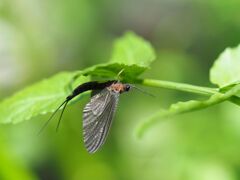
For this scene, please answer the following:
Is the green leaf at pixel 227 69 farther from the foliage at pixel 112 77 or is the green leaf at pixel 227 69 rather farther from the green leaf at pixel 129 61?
the green leaf at pixel 129 61

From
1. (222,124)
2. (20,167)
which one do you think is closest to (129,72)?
(20,167)

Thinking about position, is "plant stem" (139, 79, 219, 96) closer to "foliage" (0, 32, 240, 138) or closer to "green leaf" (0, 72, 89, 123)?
"foliage" (0, 32, 240, 138)

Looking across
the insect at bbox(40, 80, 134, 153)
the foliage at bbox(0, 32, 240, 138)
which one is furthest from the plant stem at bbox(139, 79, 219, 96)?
the insect at bbox(40, 80, 134, 153)

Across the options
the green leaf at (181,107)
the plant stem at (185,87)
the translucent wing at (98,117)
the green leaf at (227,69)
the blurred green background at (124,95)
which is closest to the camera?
the green leaf at (181,107)

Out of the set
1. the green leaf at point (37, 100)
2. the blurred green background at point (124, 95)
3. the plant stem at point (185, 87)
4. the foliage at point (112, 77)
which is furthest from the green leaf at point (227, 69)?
the blurred green background at point (124, 95)

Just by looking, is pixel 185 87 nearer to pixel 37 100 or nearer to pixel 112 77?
pixel 112 77

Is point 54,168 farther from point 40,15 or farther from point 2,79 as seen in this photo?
point 40,15
